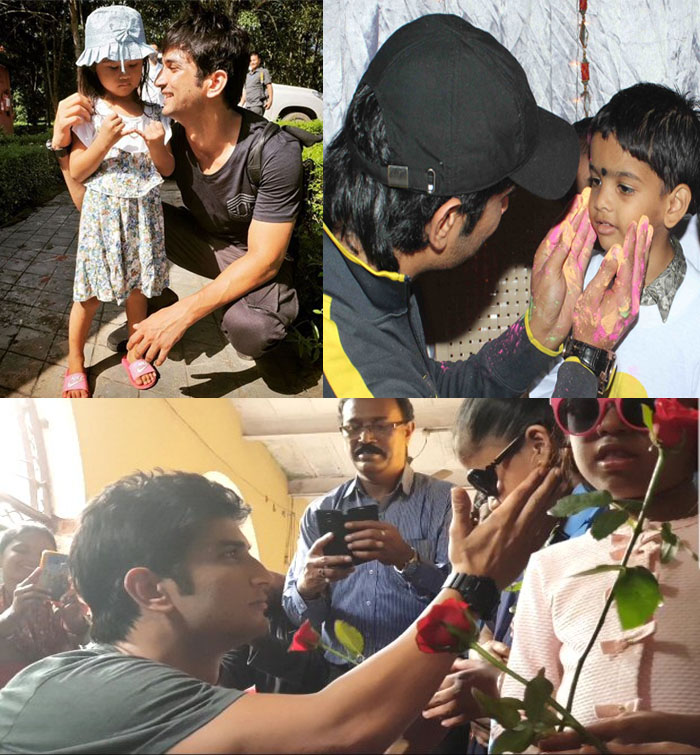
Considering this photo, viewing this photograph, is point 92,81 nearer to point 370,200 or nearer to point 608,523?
point 370,200

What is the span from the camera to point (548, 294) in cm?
344

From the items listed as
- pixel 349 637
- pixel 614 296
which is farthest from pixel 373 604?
pixel 614 296

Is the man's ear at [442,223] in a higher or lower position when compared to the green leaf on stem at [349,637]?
higher

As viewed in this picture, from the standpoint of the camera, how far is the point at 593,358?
3.48 metres

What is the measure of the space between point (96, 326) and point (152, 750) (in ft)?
5.08

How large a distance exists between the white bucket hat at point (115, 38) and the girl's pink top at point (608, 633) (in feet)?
7.35

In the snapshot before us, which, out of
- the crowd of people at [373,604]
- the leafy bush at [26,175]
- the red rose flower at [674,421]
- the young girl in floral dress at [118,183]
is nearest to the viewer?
the crowd of people at [373,604]

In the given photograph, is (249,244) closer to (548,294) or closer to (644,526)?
(548,294)

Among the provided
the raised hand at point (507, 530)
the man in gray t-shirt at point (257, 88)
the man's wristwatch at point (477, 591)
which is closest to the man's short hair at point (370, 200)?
the man in gray t-shirt at point (257, 88)

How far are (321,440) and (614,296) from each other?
1.40 metres

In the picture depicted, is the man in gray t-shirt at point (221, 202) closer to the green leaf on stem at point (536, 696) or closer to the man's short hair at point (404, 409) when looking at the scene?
the man's short hair at point (404, 409)

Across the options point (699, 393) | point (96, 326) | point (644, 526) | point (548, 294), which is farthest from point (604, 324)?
point (96, 326)

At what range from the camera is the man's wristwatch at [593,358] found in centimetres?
348

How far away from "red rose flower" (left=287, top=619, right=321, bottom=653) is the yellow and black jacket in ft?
3.05
